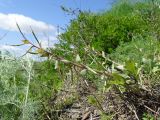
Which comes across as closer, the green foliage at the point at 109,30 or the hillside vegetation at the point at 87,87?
the hillside vegetation at the point at 87,87

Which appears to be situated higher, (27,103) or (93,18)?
(93,18)

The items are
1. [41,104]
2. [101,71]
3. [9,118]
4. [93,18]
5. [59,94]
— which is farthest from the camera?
[93,18]

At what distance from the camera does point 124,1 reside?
11461 millimetres

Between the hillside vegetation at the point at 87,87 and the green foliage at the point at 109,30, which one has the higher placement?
the green foliage at the point at 109,30

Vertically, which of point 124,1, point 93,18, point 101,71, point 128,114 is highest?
point 124,1

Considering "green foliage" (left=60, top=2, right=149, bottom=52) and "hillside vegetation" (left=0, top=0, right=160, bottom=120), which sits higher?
"green foliage" (left=60, top=2, right=149, bottom=52)

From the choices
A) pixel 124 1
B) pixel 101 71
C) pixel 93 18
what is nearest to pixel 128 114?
pixel 101 71

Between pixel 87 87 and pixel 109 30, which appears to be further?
pixel 109 30

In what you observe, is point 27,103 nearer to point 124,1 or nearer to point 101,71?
point 101,71

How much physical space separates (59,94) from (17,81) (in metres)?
0.43

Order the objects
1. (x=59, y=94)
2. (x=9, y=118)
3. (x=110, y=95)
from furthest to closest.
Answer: (x=59, y=94) → (x=9, y=118) → (x=110, y=95)

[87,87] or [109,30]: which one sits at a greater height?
[109,30]

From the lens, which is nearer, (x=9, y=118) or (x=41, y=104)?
(x=9, y=118)

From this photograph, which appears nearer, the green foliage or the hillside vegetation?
the hillside vegetation
